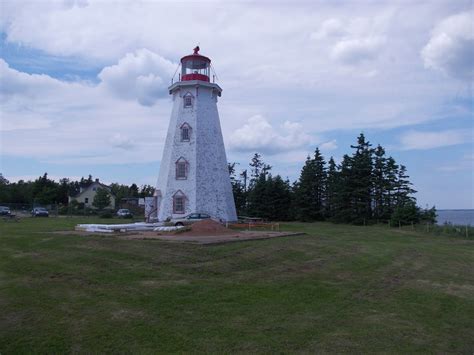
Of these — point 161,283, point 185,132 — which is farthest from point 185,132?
point 161,283

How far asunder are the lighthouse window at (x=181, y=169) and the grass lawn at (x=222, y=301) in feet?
50.6

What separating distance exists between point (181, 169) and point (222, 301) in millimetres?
22185

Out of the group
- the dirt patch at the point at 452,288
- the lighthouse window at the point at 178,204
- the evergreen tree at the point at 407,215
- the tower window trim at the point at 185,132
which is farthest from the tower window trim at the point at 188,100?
the dirt patch at the point at 452,288

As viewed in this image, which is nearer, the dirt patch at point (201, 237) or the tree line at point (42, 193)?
the dirt patch at point (201, 237)

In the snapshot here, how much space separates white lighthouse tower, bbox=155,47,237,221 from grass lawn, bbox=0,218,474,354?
1497 centimetres

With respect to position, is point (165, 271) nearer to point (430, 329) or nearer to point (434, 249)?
point (430, 329)

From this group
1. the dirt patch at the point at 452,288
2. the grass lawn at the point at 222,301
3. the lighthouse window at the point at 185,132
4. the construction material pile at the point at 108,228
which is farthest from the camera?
the lighthouse window at the point at 185,132

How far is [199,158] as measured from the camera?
31141 millimetres

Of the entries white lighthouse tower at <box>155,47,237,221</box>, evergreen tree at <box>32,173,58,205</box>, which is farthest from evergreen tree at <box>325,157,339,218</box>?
evergreen tree at <box>32,173,58,205</box>

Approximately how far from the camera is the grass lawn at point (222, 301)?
25.6 feet

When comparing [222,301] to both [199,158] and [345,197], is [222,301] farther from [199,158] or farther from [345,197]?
[345,197]

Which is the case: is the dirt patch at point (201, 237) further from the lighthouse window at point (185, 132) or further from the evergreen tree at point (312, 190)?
the evergreen tree at point (312, 190)

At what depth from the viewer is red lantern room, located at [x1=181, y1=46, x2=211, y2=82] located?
3203 centimetres

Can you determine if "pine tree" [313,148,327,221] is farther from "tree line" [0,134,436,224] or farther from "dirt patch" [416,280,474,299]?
"dirt patch" [416,280,474,299]
